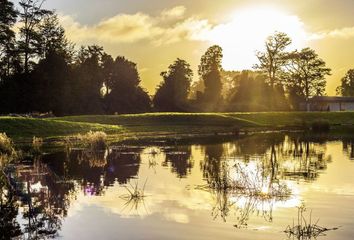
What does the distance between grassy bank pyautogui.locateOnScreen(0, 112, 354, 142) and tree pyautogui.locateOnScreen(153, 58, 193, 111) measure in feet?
88.8

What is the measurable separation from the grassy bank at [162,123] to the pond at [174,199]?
2148 centimetres

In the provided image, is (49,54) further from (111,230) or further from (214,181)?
(111,230)

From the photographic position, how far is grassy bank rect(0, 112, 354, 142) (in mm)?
57481

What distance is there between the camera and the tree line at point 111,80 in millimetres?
99438

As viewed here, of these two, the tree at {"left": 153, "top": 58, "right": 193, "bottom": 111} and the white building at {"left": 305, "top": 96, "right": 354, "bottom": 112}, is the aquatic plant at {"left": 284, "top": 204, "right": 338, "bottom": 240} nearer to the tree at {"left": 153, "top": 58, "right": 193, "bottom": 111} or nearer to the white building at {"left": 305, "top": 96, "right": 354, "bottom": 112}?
the tree at {"left": 153, "top": 58, "right": 193, "bottom": 111}

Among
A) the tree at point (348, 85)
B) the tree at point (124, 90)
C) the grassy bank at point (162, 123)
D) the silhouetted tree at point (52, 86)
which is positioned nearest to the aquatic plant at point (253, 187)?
the grassy bank at point (162, 123)

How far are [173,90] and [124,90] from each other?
11704 mm

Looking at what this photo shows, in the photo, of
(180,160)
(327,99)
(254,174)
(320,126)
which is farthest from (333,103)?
(254,174)

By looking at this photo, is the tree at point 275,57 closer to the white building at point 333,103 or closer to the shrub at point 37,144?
the white building at point 333,103

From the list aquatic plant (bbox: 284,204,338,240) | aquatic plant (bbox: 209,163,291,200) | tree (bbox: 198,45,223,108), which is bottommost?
aquatic plant (bbox: 284,204,338,240)

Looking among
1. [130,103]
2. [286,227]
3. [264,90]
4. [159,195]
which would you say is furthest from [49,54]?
[286,227]

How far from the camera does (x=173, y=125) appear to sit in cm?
7862

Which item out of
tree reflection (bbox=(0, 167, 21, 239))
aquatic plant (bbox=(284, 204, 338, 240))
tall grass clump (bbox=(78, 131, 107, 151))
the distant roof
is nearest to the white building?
the distant roof

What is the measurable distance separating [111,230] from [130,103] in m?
102
